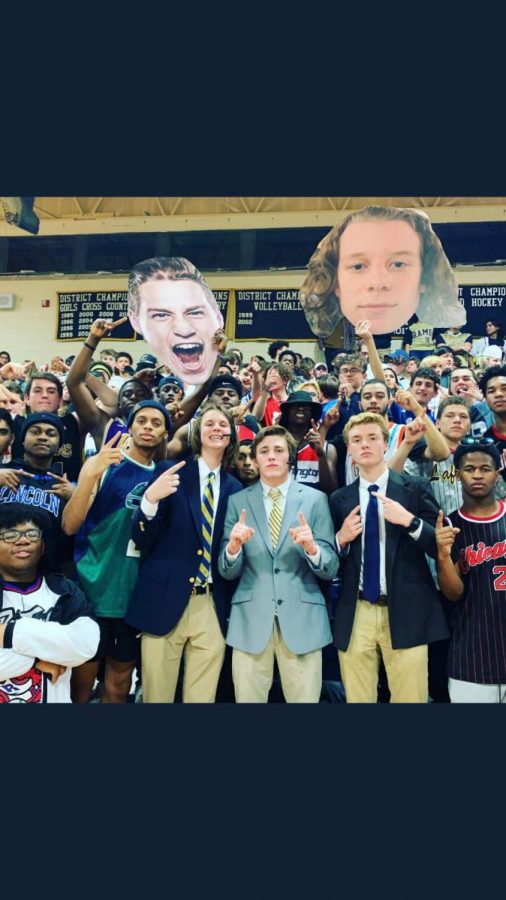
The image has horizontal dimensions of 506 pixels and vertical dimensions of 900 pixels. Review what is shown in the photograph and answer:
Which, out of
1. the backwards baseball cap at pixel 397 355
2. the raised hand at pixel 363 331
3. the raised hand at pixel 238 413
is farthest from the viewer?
the backwards baseball cap at pixel 397 355

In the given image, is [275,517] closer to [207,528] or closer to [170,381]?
[207,528]

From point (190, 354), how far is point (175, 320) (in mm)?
273

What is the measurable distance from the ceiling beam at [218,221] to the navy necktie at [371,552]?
6.41 feet

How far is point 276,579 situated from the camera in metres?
3.51

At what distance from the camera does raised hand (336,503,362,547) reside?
11.5 feet

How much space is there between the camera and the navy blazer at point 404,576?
3443 mm

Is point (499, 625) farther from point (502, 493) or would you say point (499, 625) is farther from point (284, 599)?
point (284, 599)

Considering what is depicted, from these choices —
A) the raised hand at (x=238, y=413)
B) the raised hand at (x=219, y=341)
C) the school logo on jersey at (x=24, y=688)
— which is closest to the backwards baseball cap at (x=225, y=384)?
the raised hand at (x=238, y=413)

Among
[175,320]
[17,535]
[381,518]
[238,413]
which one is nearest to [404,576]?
[381,518]

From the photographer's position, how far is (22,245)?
199 inches

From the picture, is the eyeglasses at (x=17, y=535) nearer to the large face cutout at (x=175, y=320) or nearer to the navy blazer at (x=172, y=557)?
the navy blazer at (x=172, y=557)

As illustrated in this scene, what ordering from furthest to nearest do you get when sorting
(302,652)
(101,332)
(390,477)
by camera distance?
(101,332) → (390,477) → (302,652)

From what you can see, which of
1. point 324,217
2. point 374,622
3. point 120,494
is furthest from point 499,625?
point 324,217

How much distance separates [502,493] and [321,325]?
171cm
